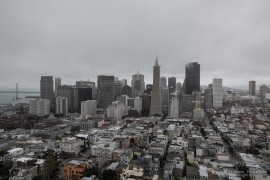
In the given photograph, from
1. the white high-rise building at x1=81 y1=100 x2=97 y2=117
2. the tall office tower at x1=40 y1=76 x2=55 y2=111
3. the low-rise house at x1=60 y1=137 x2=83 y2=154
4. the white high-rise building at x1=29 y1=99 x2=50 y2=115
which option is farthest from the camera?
the tall office tower at x1=40 y1=76 x2=55 y2=111

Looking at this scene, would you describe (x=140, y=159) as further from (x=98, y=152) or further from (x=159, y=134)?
(x=159, y=134)

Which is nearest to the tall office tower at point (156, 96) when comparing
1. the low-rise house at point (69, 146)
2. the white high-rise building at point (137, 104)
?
the white high-rise building at point (137, 104)

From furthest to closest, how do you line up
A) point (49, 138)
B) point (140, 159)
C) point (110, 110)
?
1. point (110, 110)
2. point (49, 138)
3. point (140, 159)

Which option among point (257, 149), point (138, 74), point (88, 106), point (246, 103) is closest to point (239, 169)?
point (257, 149)

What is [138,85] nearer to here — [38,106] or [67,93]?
[67,93]

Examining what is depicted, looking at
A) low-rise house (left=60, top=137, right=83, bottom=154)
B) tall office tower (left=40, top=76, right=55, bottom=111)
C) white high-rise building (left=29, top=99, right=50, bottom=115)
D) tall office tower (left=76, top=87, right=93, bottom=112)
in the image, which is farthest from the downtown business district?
tall office tower (left=40, top=76, right=55, bottom=111)

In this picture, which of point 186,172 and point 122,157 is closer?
point 186,172

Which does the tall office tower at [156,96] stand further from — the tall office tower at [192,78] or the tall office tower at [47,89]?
the tall office tower at [47,89]

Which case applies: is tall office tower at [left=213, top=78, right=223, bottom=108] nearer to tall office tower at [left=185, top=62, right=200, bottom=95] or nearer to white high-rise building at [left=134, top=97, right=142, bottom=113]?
tall office tower at [left=185, top=62, right=200, bottom=95]
